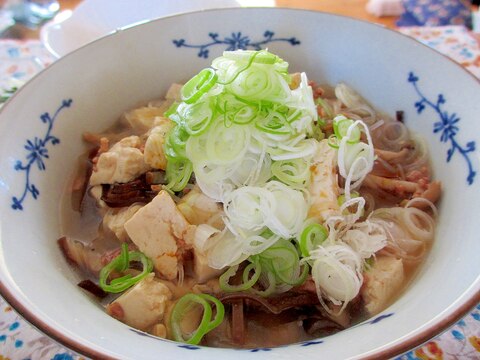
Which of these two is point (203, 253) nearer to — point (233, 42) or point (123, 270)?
point (123, 270)

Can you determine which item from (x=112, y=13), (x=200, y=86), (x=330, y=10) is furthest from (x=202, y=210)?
(x=330, y=10)

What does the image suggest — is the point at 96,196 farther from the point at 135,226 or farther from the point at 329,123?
the point at 329,123

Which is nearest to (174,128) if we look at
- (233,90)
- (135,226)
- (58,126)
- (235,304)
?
(233,90)

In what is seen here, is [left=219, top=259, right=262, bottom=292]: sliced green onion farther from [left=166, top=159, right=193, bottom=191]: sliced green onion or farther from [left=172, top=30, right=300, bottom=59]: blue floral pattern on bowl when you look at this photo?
[left=172, top=30, right=300, bottom=59]: blue floral pattern on bowl

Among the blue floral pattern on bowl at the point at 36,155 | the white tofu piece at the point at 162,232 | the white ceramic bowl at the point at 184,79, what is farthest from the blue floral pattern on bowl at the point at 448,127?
the blue floral pattern on bowl at the point at 36,155

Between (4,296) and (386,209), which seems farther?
(386,209)

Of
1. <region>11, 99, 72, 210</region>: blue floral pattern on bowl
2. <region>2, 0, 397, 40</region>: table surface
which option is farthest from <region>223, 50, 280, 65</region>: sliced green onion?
<region>2, 0, 397, 40</region>: table surface

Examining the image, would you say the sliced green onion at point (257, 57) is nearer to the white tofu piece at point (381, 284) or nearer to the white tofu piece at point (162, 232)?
the white tofu piece at point (162, 232)
